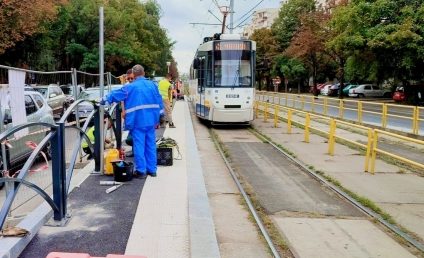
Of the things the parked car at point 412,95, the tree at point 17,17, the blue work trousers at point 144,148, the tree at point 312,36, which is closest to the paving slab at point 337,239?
the blue work trousers at point 144,148

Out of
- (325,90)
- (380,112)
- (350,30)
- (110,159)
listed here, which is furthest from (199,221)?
(325,90)

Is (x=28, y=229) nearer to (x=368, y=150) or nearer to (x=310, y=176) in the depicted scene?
(x=310, y=176)

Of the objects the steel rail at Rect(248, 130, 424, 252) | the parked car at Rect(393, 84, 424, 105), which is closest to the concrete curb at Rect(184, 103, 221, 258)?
the steel rail at Rect(248, 130, 424, 252)

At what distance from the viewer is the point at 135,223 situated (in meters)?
5.84

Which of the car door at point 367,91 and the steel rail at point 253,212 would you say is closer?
the steel rail at point 253,212

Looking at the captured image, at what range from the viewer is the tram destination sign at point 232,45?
18.3 m

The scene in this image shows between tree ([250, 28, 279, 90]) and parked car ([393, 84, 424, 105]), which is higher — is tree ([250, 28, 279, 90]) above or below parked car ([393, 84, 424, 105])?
above

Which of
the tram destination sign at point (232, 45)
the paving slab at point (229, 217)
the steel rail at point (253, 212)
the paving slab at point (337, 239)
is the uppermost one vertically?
the tram destination sign at point (232, 45)

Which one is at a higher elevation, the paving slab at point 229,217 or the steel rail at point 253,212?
the steel rail at point 253,212

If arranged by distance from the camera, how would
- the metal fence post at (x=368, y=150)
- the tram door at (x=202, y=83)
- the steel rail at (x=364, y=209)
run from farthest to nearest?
1. the tram door at (x=202, y=83)
2. the metal fence post at (x=368, y=150)
3. the steel rail at (x=364, y=209)

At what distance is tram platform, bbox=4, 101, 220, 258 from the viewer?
5035 mm

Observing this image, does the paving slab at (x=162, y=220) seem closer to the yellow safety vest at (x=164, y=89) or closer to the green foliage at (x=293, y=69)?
the yellow safety vest at (x=164, y=89)

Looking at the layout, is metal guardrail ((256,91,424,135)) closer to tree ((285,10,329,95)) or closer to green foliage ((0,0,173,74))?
tree ((285,10,329,95))

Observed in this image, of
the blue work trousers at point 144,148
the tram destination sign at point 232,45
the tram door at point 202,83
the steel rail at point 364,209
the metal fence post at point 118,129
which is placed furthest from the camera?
the tram door at point 202,83
